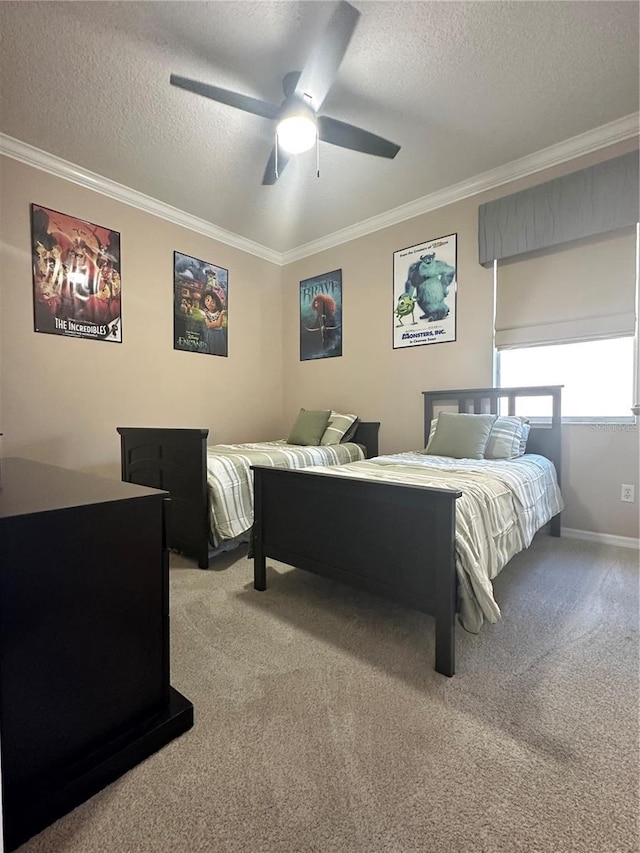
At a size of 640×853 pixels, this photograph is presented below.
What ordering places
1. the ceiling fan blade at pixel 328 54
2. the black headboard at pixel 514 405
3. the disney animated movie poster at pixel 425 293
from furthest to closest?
the disney animated movie poster at pixel 425 293
the black headboard at pixel 514 405
the ceiling fan blade at pixel 328 54

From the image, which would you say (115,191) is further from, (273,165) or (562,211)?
(562,211)

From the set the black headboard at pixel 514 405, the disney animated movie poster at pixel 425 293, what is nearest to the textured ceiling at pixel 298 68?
the disney animated movie poster at pixel 425 293

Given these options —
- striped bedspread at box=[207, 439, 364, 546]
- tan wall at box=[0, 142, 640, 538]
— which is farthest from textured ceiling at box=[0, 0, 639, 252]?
striped bedspread at box=[207, 439, 364, 546]

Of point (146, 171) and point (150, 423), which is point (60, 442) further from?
point (146, 171)

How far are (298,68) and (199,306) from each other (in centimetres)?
214

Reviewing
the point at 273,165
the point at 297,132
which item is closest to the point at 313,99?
the point at 297,132

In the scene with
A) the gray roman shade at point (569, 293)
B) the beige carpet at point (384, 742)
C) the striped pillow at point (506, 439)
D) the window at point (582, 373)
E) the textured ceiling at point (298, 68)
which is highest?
the textured ceiling at point (298, 68)

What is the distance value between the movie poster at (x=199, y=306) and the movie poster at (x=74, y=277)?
1.73ft

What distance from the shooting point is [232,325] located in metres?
4.02

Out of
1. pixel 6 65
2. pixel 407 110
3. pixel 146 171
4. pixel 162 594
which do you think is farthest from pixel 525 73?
pixel 162 594

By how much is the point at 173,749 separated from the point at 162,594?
0.41 meters

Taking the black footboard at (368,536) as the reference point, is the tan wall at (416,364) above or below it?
above

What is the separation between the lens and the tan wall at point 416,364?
264 cm

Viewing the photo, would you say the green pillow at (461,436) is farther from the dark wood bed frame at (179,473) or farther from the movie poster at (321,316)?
the dark wood bed frame at (179,473)
